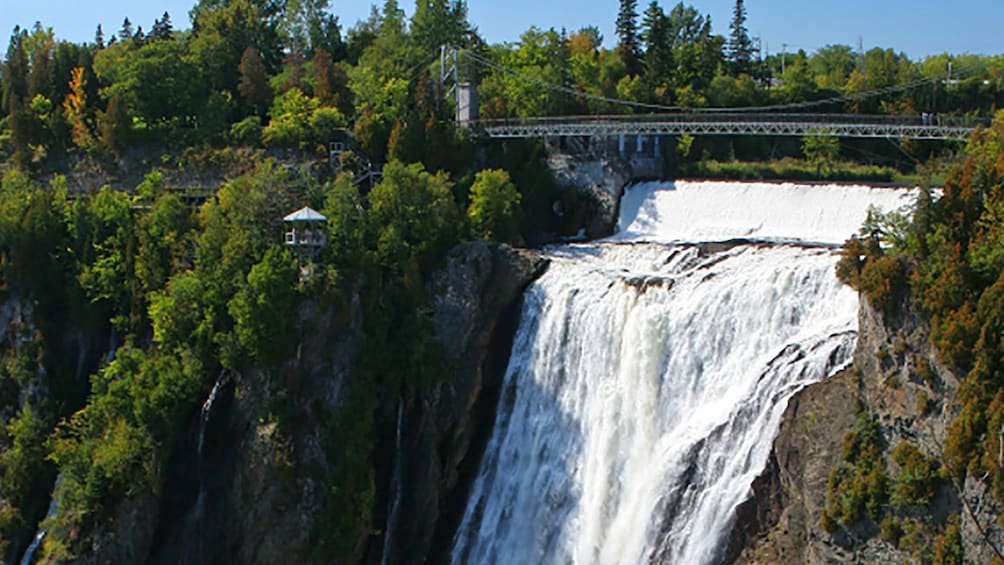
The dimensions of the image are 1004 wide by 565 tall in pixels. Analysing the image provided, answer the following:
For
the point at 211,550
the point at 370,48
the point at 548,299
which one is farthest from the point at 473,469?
the point at 370,48

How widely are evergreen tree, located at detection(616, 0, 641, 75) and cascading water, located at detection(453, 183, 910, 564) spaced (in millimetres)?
30035

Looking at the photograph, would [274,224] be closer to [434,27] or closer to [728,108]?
[728,108]

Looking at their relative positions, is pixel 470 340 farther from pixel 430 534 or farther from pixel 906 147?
pixel 906 147

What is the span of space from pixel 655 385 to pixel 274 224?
16962mm

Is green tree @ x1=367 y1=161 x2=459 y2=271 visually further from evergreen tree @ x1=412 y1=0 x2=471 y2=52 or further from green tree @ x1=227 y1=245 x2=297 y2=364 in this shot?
evergreen tree @ x1=412 y1=0 x2=471 y2=52

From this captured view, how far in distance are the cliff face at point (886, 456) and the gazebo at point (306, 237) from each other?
19874 millimetres

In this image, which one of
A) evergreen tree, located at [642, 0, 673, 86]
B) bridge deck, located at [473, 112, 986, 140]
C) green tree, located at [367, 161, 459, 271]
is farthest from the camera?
evergreen tree, located at [642, 0, 673, 86]

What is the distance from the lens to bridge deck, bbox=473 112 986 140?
171ft

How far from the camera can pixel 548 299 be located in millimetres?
45375

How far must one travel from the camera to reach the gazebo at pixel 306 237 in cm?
4503

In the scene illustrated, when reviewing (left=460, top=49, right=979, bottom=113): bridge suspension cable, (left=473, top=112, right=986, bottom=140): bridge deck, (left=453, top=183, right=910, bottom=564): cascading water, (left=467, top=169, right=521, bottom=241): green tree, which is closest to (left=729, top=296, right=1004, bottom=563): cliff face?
(left=453, top=183, right=910, bottom=564): cascading water

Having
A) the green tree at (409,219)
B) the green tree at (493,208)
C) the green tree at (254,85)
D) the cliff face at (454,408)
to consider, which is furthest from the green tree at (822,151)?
the green tree at (254,85)

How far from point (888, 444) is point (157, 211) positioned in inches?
1308

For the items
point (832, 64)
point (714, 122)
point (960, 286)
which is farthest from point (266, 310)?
point (832, 64)
